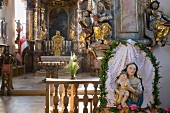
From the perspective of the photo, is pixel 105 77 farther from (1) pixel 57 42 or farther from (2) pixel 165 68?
(1) pixel 57 42

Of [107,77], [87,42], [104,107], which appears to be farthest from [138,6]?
[104,107]

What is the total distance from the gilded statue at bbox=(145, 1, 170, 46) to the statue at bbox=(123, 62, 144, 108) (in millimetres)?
903

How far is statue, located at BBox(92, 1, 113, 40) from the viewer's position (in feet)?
13.3

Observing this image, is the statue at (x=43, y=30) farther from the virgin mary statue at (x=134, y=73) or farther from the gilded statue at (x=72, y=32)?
the virgin mary statue at (x=134, y=73)

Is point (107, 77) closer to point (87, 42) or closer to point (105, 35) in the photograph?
point (105, 35)

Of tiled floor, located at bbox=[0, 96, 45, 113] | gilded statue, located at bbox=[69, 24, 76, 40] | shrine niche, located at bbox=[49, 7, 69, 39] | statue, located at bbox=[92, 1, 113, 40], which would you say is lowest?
tiled floor, located at bbox=[0, 96, 45, 113]

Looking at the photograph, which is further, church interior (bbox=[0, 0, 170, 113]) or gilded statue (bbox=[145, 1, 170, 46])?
gilded statue (bbox=[145, 1, 170, 46])

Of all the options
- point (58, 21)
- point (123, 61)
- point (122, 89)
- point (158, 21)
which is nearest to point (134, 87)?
point (122, 89)

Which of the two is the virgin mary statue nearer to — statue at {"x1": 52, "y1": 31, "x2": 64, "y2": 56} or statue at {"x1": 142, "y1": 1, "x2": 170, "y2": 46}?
statue at {"x1": 142, "y1": 1, "x2": 170, "y2": 46}

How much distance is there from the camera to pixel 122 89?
3.24 metres

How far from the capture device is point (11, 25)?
15.5 metres

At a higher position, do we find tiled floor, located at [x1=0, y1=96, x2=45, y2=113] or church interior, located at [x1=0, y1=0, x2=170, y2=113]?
church interior, located at [x1=0, y1=0, x2=170, y2=113]

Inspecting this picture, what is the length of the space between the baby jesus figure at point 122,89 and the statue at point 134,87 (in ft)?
0.16

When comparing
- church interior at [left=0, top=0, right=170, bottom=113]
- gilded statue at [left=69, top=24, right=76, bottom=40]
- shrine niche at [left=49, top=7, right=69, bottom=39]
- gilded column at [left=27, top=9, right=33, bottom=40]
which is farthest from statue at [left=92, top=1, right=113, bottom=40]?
shrine niche at [left=49, top=7, right=69, bottom=39]
